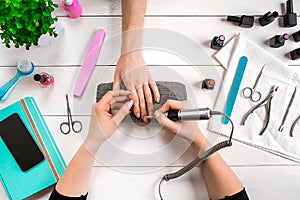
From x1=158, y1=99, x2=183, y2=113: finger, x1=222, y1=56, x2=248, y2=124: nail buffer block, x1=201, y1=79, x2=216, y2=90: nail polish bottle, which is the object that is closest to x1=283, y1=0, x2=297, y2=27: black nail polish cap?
x1=222, y1=56, x2=248, y2=124: nail buffer block

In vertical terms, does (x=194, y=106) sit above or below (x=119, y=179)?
above

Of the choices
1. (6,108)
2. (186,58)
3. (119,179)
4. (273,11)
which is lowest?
(119,179)

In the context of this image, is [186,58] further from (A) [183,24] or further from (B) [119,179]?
(B) [119,179]

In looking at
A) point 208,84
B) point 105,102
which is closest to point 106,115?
point 105,102

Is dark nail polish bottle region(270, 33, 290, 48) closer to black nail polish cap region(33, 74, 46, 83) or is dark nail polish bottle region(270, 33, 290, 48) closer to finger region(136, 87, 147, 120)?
finger region(136, 87, 147, 120)

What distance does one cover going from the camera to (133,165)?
89 cm

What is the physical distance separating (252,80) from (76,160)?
1.58 ft

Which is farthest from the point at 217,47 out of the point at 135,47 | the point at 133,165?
the point at 133,165

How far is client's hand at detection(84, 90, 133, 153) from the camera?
2.74ft

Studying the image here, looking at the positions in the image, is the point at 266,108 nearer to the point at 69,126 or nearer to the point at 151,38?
the point at 151,38

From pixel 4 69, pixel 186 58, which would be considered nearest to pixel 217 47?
pixel 186 58

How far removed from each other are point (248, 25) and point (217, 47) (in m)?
0.10

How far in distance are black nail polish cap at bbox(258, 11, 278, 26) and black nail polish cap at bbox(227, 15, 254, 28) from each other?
1.0 inches

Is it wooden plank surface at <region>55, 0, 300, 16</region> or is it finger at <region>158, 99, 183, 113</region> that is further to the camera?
wooden plank surface at <region>55, 0, 300, 16</region>
